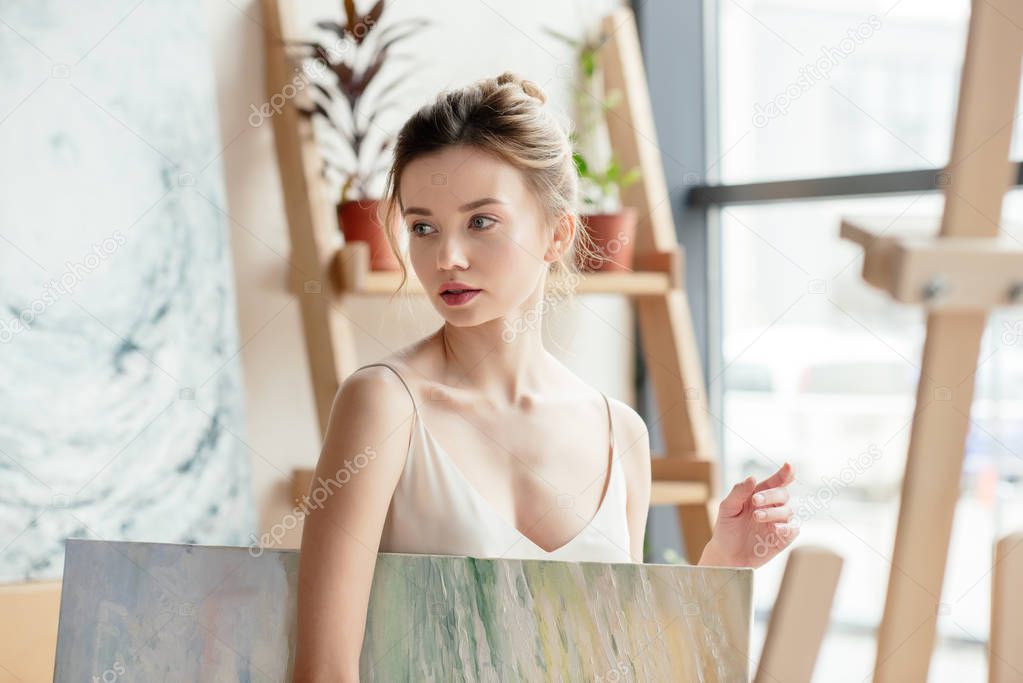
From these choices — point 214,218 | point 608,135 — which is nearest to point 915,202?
point 608,135

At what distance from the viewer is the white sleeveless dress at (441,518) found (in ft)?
4.27

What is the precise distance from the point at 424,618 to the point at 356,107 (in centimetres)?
114

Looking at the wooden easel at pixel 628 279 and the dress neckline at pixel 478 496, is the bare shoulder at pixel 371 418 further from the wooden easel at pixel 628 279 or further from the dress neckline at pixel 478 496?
the wooden easel at pixel 628 279

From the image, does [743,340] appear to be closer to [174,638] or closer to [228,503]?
[228,503]

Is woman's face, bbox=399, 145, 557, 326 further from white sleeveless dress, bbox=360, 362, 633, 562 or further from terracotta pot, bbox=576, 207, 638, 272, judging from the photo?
terracotta pot, bbox=576, 207, 638, 272

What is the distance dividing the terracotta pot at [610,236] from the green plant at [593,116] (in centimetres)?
12

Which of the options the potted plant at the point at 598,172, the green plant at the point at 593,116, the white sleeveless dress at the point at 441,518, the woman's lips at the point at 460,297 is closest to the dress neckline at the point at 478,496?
the white sleeveless dress at the point at 441,518

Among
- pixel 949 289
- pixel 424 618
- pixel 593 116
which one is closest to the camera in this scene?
pixel 949 289

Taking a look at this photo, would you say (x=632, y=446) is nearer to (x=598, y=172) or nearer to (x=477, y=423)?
(x=477, y=423)

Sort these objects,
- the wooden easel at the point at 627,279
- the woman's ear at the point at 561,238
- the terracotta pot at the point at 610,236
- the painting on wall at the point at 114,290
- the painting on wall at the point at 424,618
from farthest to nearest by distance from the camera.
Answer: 1. the terracotta pot at the point at 610,236
2. the wooden easel at the point at 627,279
3. the painting on wall at the point at 114,290
4. the woman's ear at the point at 561,238
5. the painting on wall at the point at 424,618

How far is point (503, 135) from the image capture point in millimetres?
1348

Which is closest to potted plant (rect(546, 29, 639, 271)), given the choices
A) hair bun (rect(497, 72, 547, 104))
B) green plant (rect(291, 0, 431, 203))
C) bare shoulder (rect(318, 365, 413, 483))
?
green plant (rect(291, 0, 431, 203))

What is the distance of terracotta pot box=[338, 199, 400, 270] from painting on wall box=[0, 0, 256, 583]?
217mm

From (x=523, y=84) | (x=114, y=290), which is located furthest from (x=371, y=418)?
(x=114, y=290)
